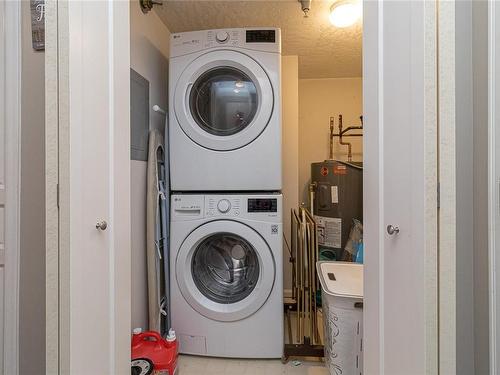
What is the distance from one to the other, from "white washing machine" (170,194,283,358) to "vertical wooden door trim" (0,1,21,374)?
0.76 metres

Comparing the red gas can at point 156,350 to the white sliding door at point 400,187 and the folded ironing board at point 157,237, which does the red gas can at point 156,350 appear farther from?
the white sliding door at point 400,187

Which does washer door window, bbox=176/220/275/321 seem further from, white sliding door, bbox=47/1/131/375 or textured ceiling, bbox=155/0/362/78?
textured ceiling, bbox=155/0/362/78

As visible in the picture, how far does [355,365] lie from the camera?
1169mm

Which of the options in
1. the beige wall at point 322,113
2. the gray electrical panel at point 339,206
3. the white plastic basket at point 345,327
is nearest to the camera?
the white plastic basket at point 345,327

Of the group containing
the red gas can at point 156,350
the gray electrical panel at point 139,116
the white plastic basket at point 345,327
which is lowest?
the red gas can at point 156,350

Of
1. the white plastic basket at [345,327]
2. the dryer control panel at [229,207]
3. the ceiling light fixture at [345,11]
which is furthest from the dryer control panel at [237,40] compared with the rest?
the white plastic basket at [345,327]

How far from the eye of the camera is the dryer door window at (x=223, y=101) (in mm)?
1580

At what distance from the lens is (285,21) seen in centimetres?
178

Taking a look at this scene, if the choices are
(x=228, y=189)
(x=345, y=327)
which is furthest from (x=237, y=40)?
(x=345, y=327)

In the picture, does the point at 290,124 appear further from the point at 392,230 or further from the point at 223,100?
the point at 392,230

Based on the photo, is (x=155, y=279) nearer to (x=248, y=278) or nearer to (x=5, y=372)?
(x=248, y=278)

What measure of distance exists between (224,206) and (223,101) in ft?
2.15

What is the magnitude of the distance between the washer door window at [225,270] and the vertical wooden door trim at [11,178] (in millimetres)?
760

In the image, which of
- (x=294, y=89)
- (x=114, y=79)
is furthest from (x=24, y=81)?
(x=294, y=89)
